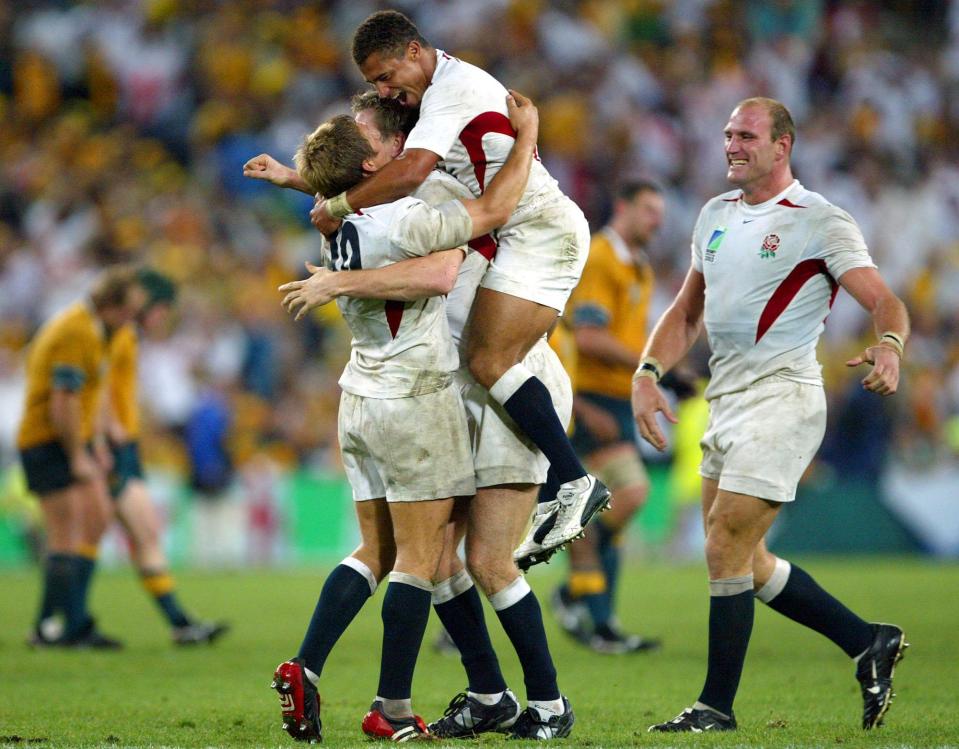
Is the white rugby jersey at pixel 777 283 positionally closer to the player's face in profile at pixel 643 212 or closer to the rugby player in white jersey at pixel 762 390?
the rugby player in white jersey at pixel 762 390

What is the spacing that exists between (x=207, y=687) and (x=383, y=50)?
130 inches

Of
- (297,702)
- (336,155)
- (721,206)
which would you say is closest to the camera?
(297,702)

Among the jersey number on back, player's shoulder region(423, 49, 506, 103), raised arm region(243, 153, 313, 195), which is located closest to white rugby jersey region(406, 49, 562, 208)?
player's shoulder region(423, 49, 506, 103)

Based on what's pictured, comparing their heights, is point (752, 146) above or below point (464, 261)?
above

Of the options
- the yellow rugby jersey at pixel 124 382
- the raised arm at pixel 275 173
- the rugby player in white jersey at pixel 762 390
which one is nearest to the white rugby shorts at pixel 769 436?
the rugby player in white jersey at pixel 762 390

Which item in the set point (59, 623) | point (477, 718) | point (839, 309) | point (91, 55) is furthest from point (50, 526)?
point (91, 55)

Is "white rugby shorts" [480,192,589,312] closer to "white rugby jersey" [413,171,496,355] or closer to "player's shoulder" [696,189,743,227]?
"white rugby jersey" [413,171,496,355]

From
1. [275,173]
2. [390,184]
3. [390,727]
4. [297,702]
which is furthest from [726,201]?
[297,702]

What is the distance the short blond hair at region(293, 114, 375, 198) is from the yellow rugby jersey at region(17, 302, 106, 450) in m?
4.06

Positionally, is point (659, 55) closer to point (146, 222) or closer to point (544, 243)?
point (146, 222)

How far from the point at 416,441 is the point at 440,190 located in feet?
3.29

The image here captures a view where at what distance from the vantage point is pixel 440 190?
18.0 feet

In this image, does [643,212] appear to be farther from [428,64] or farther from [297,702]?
[297,702]

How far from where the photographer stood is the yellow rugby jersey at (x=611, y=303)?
8906 mm
